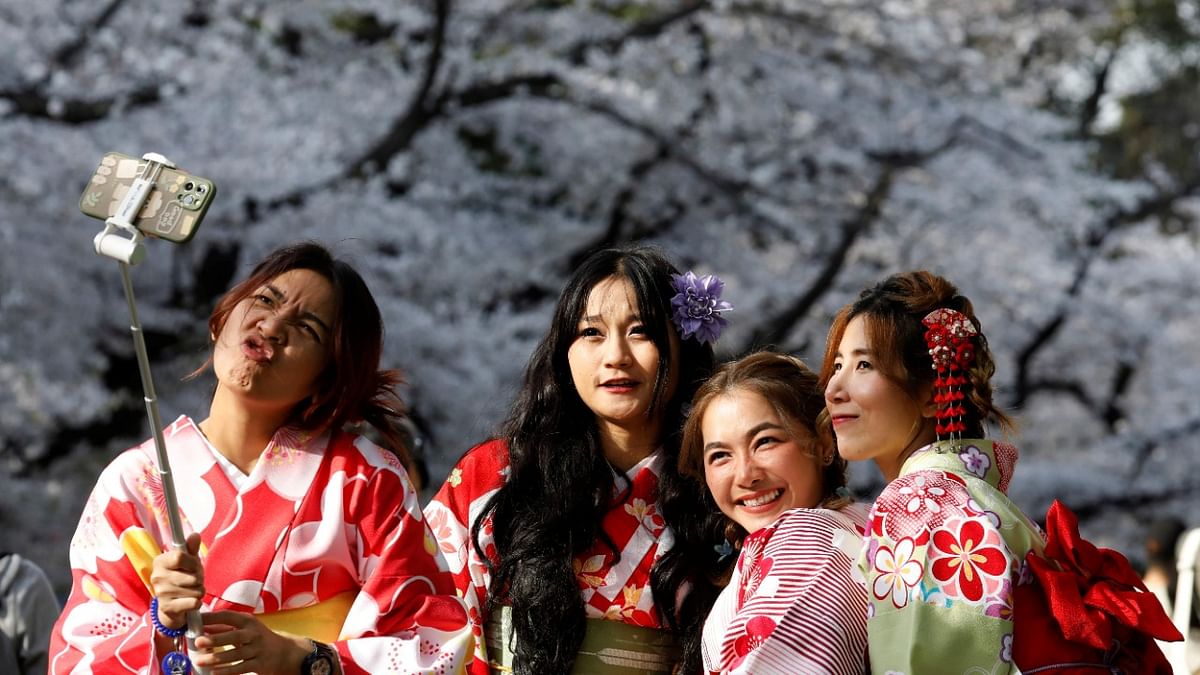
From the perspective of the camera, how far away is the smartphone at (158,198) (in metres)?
2.10

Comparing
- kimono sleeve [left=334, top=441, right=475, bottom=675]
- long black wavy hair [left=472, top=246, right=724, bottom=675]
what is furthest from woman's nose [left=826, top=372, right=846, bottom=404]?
kimono sleeve [left=334, top=441, right=475, bottom=675]

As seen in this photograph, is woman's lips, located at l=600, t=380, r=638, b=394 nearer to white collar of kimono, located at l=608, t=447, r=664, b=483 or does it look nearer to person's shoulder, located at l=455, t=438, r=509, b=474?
white collar of kimono, located at l=608, t=447, r=664, b=483

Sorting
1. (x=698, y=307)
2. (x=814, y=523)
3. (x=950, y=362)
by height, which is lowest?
(x=814, y=523)

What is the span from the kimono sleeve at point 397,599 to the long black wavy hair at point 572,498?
28 centimetres

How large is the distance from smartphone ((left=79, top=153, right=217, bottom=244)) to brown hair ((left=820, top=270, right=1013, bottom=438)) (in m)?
1.27

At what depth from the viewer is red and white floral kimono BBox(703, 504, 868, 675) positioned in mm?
2303

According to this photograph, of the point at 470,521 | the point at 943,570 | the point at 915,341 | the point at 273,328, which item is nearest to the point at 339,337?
the point at 273,328

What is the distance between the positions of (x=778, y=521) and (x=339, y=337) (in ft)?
3.19

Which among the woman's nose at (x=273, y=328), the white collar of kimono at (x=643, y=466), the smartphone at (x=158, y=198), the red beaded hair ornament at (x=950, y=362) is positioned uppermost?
the smartphone at (x=158, y=198)

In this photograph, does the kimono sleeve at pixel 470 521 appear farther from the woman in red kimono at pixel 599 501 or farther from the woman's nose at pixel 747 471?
the woman's nose at pixel 747 471

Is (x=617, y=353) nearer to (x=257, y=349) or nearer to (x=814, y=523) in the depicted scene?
(x=814, y=523)

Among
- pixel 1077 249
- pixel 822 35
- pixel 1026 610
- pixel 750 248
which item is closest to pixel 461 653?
pixel 1026 610

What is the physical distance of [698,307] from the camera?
3.01 m

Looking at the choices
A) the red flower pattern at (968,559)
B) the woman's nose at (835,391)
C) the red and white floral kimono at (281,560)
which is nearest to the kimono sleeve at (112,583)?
the red and white floral kimono at (281,560)
